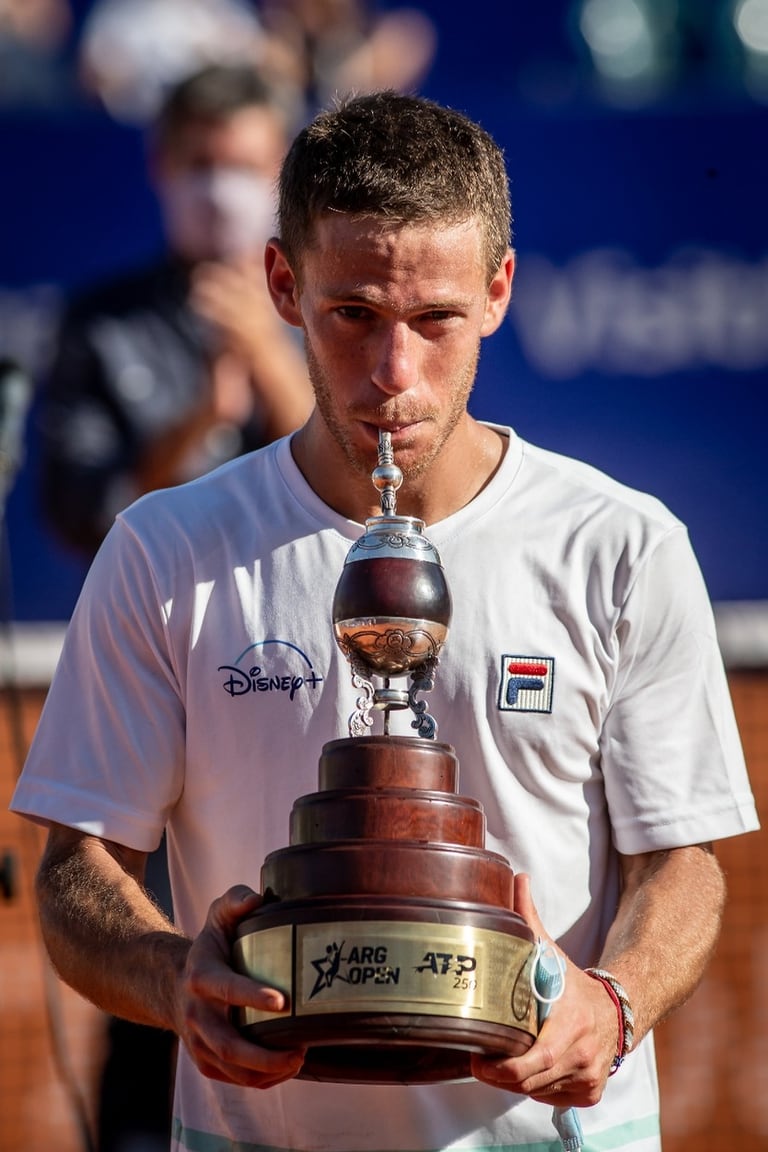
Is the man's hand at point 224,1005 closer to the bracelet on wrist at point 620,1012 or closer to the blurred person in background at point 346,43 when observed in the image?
the bracelet on wrist at point 620,1012

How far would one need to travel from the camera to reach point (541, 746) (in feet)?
10.5

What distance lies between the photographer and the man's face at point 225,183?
7.83 metres

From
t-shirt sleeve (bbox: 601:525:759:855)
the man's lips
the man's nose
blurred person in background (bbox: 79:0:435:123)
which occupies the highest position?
blurred person in background (bbox: 79:0:435:123)

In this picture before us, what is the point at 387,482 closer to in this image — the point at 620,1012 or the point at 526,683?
the point at 526,683

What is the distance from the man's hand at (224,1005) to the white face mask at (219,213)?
17.5 feet

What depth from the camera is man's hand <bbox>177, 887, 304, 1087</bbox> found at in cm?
252

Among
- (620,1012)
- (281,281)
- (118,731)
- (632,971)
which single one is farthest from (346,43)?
(620,1012)

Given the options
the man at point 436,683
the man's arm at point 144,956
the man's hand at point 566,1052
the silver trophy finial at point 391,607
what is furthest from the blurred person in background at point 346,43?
the man's hand at point 566,1052

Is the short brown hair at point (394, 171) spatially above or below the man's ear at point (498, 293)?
above

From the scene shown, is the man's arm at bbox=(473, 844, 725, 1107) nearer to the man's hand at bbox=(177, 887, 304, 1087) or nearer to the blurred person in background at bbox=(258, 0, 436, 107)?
the man's hand at bbox=(177, 887, 304, 1087)

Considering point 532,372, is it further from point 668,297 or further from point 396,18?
point 396,18

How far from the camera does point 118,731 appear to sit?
3289mm

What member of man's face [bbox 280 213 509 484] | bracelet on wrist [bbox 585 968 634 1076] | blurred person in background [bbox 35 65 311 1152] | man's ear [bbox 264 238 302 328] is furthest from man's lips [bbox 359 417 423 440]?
blurred person in background [bbox 35 65 311 1152]

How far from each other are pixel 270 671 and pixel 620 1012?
771 millimetres
